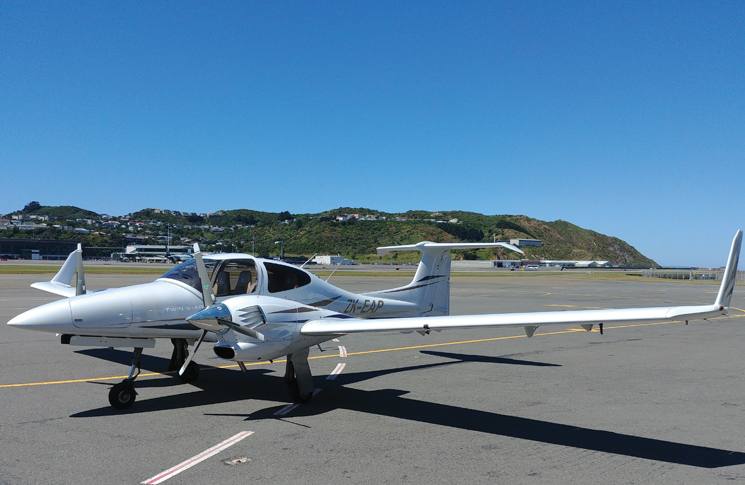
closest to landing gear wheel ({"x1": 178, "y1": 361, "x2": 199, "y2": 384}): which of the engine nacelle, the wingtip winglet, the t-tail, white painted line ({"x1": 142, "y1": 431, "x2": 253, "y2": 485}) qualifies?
the engine nacelle

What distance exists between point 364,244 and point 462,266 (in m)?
30.6

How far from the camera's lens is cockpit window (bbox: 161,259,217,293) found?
29.5 feet

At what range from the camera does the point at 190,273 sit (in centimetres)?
915

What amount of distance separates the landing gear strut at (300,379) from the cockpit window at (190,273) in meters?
2.23

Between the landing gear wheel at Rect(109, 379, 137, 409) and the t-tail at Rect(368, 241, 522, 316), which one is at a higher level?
the t-tail at Rect(368, 241, 522, 316)

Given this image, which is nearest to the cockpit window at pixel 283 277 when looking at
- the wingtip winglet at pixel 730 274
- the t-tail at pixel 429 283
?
the t-tail at pixel 429 283

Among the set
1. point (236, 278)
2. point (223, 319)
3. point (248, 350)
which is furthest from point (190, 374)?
point (223, 319)

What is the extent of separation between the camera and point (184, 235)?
166375 millimetres

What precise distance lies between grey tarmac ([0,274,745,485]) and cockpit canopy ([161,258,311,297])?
189cm

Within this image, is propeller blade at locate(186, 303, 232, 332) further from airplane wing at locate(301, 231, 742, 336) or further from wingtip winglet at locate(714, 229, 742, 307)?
wingtip winglet at locate(714, 229, 742, 307)

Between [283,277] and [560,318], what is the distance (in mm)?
4803

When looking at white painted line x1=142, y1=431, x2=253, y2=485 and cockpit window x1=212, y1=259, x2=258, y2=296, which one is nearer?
white painted line x1=142, y1=431, x2=253, y2=485

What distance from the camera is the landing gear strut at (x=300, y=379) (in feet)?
26.9

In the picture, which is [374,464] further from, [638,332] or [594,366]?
[638,332]
